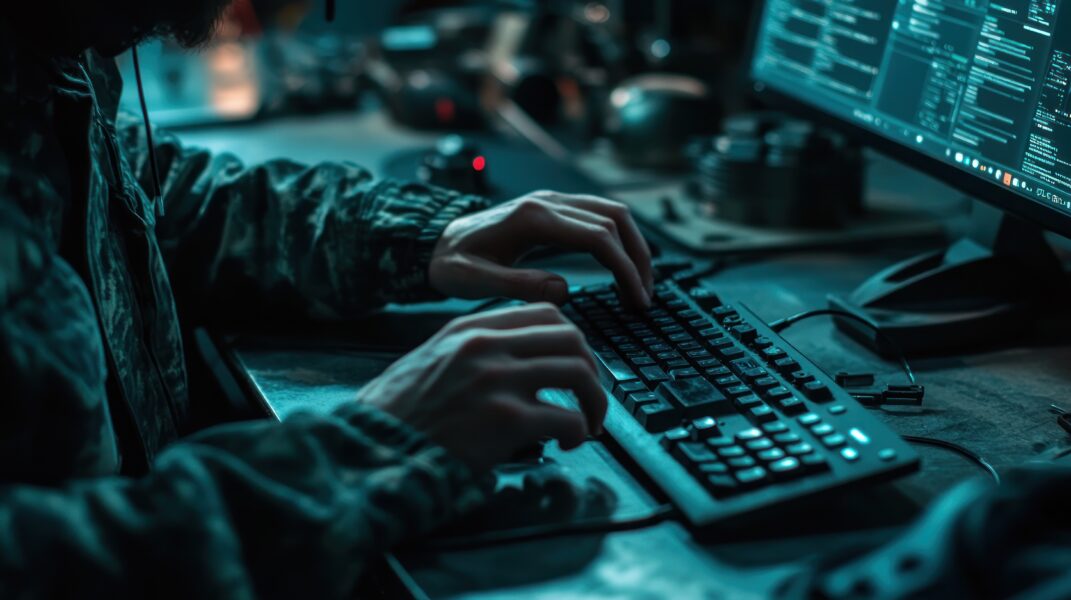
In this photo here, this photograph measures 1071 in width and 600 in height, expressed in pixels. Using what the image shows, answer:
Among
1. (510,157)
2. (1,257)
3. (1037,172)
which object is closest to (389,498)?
(1,257)

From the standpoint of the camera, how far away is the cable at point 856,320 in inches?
34.8

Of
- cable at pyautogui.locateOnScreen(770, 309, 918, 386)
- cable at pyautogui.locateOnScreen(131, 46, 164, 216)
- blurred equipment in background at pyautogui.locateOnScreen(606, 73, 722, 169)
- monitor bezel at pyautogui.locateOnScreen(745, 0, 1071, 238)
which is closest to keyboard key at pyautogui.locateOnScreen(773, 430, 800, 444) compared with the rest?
cable at pyautogui.locateOnScreen(770, 309, 918, 386)

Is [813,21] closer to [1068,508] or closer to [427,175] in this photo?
[427,175]

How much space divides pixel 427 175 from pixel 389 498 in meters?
0.78

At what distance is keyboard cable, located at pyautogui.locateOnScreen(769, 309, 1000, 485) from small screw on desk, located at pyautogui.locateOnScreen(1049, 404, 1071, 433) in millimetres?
90

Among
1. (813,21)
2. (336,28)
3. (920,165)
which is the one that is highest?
(813,21)

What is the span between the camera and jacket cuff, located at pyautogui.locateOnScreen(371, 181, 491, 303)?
3.20 feet

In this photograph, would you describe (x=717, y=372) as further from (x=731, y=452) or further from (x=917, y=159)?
(x=917, y=159)

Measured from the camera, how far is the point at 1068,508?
1.75 feet

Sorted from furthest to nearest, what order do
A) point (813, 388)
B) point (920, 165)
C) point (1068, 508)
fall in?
point (920, 165)
point (813, 388)
point (1068, 508)

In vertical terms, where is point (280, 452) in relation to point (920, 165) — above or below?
below

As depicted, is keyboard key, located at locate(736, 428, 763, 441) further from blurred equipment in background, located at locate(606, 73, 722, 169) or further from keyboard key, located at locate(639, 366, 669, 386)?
blurred equipment in background, located at locate(606, 73, 722, 169)

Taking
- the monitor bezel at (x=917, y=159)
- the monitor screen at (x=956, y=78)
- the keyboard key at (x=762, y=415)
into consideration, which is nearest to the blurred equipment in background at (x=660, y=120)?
the monitor bezel at (x=917, y=159)

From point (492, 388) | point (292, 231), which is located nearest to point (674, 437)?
point (492, 388)
